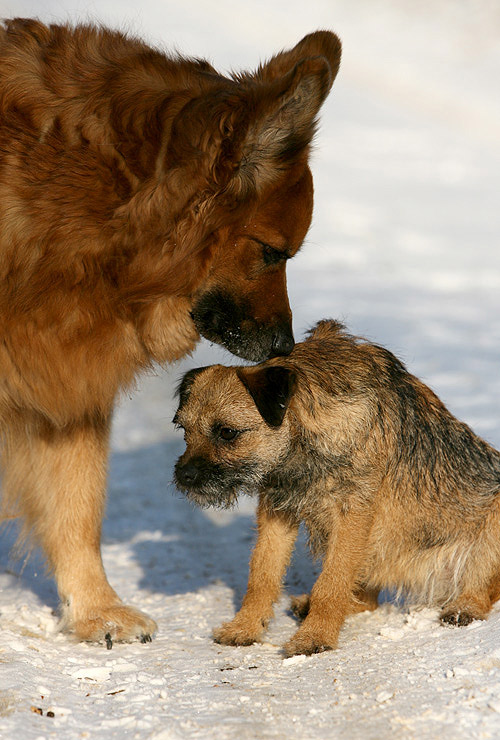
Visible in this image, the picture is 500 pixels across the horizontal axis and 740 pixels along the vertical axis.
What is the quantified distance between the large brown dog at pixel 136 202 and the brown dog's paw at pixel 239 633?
1.21 m

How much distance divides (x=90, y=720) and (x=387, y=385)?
1986 millimetres

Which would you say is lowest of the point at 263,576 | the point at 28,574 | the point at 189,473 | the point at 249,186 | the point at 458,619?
the point at 28,574

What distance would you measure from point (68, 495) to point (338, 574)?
1.39m

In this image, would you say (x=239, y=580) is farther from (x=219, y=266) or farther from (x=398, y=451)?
(x=219, y=266)

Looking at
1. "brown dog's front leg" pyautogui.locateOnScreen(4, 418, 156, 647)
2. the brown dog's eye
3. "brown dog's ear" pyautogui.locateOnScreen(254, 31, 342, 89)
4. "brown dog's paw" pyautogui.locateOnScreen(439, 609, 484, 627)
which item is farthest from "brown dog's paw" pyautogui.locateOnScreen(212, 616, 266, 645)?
"brown dog's ear" pyautogui.locateOnScreen(254, 31, 342, 89)

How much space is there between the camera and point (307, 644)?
12.1 feet

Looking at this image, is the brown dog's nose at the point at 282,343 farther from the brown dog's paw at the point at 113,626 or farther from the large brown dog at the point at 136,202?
the brown dog's paw at the point at 113,626

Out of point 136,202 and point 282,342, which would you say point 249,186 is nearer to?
point 136,202

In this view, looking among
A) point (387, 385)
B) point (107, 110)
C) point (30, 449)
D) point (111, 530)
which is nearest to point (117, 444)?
point (111, 530)

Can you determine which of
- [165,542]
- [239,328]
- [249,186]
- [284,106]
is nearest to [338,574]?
[239,328]

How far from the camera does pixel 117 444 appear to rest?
25.2 ft

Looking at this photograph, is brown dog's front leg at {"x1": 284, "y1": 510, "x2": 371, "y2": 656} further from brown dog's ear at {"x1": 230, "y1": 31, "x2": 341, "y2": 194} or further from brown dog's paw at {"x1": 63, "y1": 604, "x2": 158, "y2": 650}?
brown dog's ear at {"x1": 230, "y1": 31, "x2": 341, "y2": 194}

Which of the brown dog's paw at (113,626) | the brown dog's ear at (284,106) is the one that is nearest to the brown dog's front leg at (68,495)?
the brown dog's paw at (113,626)

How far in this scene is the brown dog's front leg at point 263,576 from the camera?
393 cm
